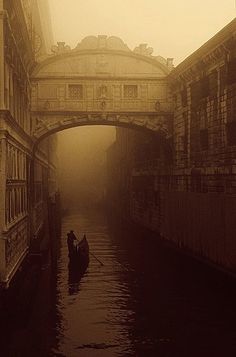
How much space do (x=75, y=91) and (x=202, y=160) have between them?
8.08 m

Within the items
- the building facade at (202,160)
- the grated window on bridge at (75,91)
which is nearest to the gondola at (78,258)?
the building facade at (202,160)

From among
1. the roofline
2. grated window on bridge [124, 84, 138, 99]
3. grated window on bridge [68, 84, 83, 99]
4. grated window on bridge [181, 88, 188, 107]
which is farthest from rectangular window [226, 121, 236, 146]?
grated window on bridge [68, 84, 83, 99]

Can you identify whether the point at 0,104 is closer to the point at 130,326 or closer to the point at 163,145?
the point at 130,326

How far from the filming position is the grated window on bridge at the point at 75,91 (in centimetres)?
2684

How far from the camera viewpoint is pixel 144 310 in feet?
48.8

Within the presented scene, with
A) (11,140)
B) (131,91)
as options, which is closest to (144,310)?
(11,140)

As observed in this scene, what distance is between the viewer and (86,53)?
26.6 meters

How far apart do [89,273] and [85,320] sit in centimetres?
738

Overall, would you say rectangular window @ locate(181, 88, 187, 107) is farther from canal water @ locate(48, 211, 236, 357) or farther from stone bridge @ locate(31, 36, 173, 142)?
canal water @ locate(48, 211, 236, 357)

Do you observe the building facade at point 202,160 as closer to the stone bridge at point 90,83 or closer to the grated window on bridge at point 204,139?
the grated window on bridge at point 204,139

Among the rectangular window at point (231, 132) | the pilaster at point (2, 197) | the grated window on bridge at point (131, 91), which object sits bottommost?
the pilaster at point (2, 197)

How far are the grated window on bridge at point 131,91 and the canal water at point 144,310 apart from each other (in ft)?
27.6

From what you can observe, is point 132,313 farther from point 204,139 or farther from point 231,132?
point 204,139

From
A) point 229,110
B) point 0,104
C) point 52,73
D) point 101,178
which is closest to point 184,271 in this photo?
point 229,110
